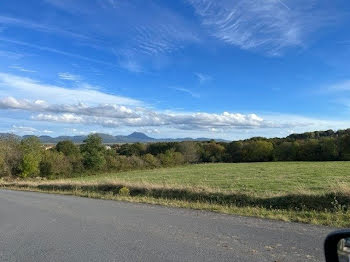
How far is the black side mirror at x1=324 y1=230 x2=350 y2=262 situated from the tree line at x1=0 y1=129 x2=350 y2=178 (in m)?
63.6

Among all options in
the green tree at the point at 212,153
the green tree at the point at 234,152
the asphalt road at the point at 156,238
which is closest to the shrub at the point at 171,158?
the green tree at the point at 212,153

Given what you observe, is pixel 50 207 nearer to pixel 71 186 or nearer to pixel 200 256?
pixel 200 256

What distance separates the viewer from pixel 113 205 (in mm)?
13938

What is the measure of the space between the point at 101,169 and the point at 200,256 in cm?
7259

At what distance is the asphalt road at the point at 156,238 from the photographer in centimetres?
638

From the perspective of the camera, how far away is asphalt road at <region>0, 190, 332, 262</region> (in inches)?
251

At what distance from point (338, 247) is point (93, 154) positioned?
76.1 m

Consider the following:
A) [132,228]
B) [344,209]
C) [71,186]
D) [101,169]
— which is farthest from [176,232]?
[101,169]

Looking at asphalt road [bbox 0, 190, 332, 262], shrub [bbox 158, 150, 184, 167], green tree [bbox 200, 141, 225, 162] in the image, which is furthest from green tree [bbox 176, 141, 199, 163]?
asphalt road [bbox 0, 190, 332, 262]

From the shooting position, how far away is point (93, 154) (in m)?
76.0

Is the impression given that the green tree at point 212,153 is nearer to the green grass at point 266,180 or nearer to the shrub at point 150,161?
the shrub at point 150,161

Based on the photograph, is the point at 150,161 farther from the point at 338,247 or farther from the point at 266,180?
the point at 338,247

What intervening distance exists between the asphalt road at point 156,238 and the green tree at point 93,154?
65090 millimetres

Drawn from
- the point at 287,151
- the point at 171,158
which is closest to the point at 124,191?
the point at 171,158
